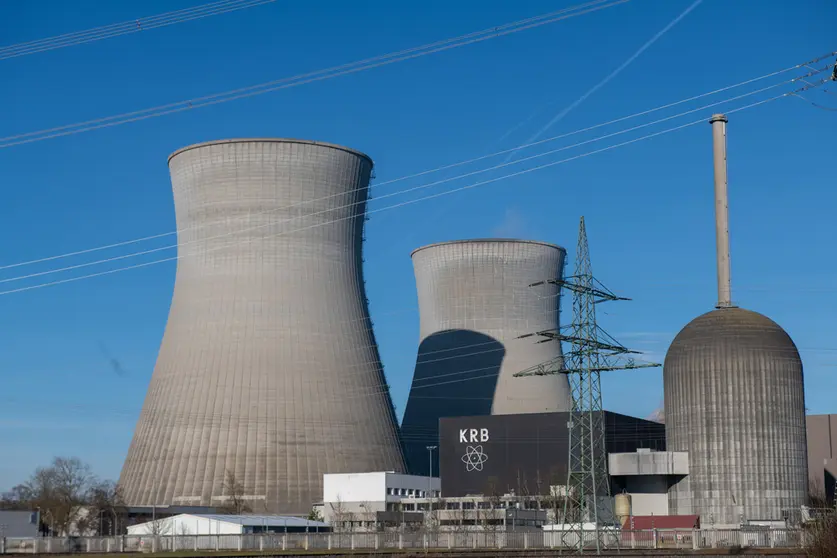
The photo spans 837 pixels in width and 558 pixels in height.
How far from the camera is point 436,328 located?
54.8m

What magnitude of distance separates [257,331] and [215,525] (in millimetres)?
7676

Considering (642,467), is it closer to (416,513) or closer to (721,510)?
(721,510)

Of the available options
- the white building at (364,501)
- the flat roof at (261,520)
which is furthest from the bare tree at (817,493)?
the flat roof at (261,520)

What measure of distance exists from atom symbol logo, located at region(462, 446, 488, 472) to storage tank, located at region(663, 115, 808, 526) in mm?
8392

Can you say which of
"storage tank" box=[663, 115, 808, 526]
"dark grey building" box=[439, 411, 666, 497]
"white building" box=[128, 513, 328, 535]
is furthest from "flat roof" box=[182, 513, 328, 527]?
"storage tank" box=[663, 115, 808, 526]

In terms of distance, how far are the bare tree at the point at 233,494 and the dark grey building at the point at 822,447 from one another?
29229mm

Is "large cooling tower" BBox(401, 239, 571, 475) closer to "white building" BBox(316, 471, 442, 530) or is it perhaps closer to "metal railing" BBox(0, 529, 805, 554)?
"white building" BBox(316, 471, 442, 530)

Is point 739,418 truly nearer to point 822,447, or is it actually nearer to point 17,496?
point 822,447

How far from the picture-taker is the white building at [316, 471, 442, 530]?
40.6 metres

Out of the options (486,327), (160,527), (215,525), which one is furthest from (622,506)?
(160,527)

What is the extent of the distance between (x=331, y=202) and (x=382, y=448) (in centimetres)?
945

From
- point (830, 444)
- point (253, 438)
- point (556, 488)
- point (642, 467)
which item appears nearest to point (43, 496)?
point (253, 438)

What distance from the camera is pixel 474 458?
4544 cm

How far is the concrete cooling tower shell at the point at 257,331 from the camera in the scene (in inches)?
1527
